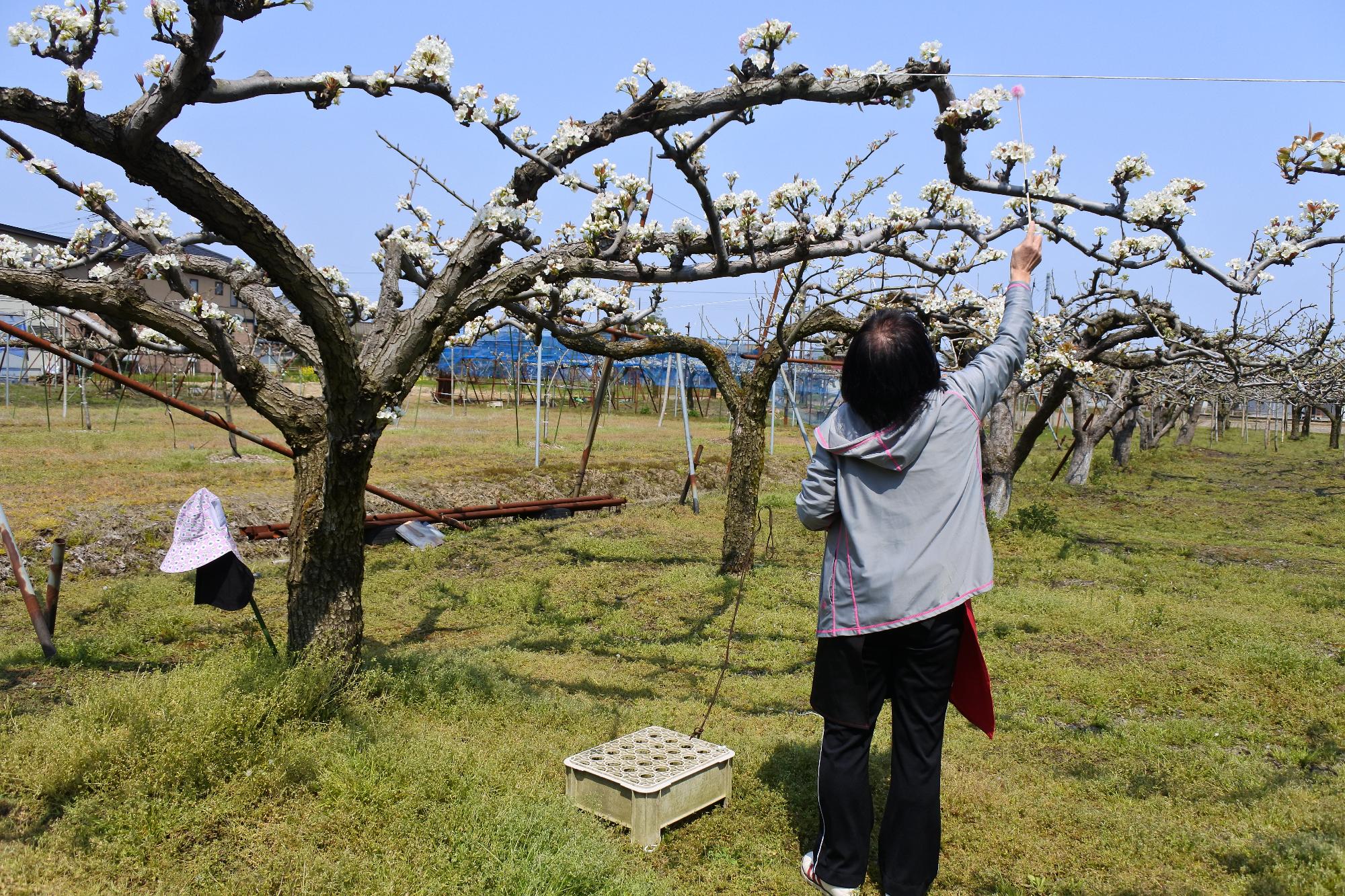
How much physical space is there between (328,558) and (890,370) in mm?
2910

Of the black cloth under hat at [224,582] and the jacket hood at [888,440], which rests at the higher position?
the jacket hood at [888,440]

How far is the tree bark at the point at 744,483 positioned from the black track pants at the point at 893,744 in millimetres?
5096

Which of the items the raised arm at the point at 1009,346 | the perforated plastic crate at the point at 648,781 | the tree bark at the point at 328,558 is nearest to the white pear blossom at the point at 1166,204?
the raised arm at the point at 1009,346

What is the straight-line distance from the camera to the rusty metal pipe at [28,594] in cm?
476

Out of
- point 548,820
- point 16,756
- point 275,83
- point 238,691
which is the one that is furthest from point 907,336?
point 16,756

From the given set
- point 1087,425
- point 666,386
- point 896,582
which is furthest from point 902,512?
point 666,386

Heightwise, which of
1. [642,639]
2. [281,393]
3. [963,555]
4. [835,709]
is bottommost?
[642,639]

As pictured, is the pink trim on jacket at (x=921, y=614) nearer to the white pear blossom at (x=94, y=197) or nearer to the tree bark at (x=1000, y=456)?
the white pear blossom at (x=94, y=197)

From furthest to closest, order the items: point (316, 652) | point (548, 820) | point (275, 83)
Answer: point (316, 652)
point (275, 83)
point (548, 820)

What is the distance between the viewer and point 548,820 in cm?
292

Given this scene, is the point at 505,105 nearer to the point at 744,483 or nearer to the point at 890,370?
the point at 890,370

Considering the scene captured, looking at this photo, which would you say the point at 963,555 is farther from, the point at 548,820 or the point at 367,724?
the point at 367,724

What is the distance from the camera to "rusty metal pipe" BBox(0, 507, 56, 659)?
476 cm

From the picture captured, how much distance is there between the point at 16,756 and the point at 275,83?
2.55 m
